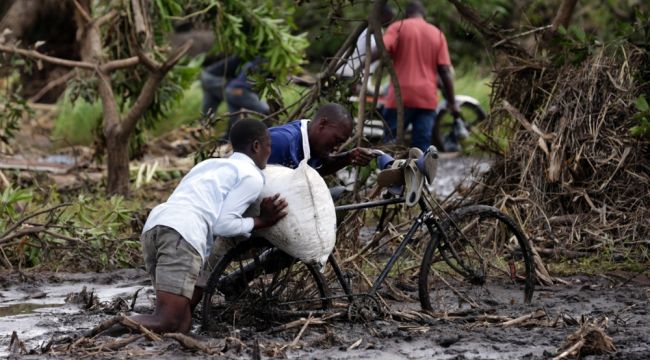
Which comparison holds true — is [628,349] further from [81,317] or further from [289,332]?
[81,317]

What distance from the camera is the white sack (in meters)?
5.99

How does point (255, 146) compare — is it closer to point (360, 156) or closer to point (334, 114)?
point (334, 114)

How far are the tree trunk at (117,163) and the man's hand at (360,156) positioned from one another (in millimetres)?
5424

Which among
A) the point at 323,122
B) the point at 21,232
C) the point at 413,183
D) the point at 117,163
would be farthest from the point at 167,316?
the point at 117,163

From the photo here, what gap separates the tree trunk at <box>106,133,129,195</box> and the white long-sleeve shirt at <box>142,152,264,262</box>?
5678mm

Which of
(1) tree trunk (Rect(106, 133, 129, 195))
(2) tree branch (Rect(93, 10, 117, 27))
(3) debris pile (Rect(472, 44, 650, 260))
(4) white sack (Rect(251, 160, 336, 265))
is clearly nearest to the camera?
(4) white sack (Rect(251, 160, 336, 265))

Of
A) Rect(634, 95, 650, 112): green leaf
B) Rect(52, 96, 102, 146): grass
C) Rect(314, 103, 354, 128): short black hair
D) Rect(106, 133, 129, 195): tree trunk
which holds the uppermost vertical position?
Rect(314, 103, 354, 128): short black hair

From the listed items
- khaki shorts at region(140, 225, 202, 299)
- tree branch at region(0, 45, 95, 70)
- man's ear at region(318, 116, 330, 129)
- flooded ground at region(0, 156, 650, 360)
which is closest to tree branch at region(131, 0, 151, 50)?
tree branch at region(0, 45, 95, 70)

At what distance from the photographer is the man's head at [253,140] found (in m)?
6.07

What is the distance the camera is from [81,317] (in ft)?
22.6

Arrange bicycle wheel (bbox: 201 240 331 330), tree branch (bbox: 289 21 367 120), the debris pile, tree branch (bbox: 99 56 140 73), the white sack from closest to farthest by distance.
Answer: the white sack < bicycle wheel (bbox: 201 240 331 330) < the debris pile < tree branch (bbox: 289 21 367 120) < tree branch (bbox: 99 56 140 73)

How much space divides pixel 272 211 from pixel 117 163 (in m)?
5.96

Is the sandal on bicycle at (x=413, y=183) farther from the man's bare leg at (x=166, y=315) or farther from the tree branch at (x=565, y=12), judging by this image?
the tree branch at (x=565, y=12)

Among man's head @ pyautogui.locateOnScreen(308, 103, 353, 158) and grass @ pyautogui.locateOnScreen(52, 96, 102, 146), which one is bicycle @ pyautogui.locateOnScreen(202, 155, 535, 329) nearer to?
man's head @ pyautogui.locateOnScreen(308, 103, 353, 158)
